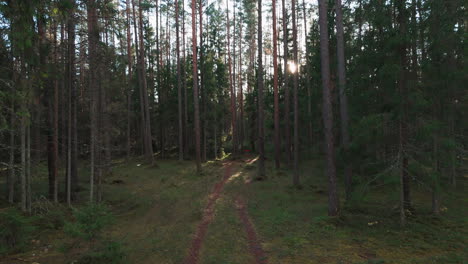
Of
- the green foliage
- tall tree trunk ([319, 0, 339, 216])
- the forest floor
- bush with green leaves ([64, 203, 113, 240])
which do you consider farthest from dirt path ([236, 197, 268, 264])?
bush with green leaves ([64, 203, 113, 240])

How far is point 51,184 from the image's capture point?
13.0 m

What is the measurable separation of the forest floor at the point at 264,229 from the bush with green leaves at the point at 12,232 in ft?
1.19

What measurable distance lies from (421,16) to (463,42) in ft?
7.02

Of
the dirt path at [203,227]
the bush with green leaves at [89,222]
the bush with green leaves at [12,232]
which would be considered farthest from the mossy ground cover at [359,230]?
the bush with green leaves at [12,232]

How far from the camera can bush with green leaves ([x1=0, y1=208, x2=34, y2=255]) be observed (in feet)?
24.3

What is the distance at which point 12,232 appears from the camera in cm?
764

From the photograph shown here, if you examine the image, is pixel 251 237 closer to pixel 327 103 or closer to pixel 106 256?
pixel 106 256

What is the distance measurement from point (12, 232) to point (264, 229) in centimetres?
787

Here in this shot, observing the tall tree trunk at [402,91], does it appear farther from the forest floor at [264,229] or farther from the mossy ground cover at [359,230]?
the forest floor at [264,229]

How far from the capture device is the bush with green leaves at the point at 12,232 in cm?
741

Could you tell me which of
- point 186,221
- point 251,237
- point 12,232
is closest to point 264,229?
point 251,237

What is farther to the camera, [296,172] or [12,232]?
[296,172]

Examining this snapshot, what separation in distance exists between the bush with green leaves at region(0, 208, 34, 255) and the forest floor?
362mm

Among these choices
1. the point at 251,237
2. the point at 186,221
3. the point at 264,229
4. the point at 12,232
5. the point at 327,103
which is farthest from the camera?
the point at 186,221
